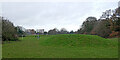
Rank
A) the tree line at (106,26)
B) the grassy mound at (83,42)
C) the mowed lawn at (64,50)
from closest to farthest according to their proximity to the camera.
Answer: the mowed lawn at (64,50)
the tree line at (106,26)
the grassy mound at (83,42)

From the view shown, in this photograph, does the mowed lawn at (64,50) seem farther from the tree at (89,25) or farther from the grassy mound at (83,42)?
the tree at (89,25)

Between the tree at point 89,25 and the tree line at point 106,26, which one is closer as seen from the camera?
the tree line at point 106,26

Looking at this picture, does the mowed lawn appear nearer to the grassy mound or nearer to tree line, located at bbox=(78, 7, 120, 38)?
the grassy mound

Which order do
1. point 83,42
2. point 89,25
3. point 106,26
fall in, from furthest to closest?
point 89,25, point 83,42, point 106,26

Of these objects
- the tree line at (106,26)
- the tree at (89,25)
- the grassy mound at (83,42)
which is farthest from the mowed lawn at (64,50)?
the tree at (89,25)

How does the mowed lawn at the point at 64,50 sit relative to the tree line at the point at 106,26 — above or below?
below

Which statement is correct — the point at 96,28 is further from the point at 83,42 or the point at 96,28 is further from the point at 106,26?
the point at 106,26

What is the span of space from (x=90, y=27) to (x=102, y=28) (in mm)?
12536

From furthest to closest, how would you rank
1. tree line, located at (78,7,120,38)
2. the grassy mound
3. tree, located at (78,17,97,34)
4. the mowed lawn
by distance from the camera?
1. tree, located at (78,17,97,34)
2. the grassy mound
3. tree line, located at (78,7,120,38)
4. the mowed lawn

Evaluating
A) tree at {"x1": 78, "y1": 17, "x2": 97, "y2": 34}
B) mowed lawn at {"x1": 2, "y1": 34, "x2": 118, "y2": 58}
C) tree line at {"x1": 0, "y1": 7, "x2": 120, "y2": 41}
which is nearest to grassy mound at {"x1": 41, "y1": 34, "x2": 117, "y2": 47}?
mowed lawn at {"x1": 2, "y1": 34, "x2": 118, "y2": 58}

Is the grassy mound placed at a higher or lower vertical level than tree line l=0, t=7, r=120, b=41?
lower

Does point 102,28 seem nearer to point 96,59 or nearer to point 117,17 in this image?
point 117,17

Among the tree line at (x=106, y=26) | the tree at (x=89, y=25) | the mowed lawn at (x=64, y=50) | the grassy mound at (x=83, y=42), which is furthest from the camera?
the tree at (x=89, y=25)

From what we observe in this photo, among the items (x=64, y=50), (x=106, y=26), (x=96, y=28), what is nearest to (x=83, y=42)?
(x=106, y=26)
